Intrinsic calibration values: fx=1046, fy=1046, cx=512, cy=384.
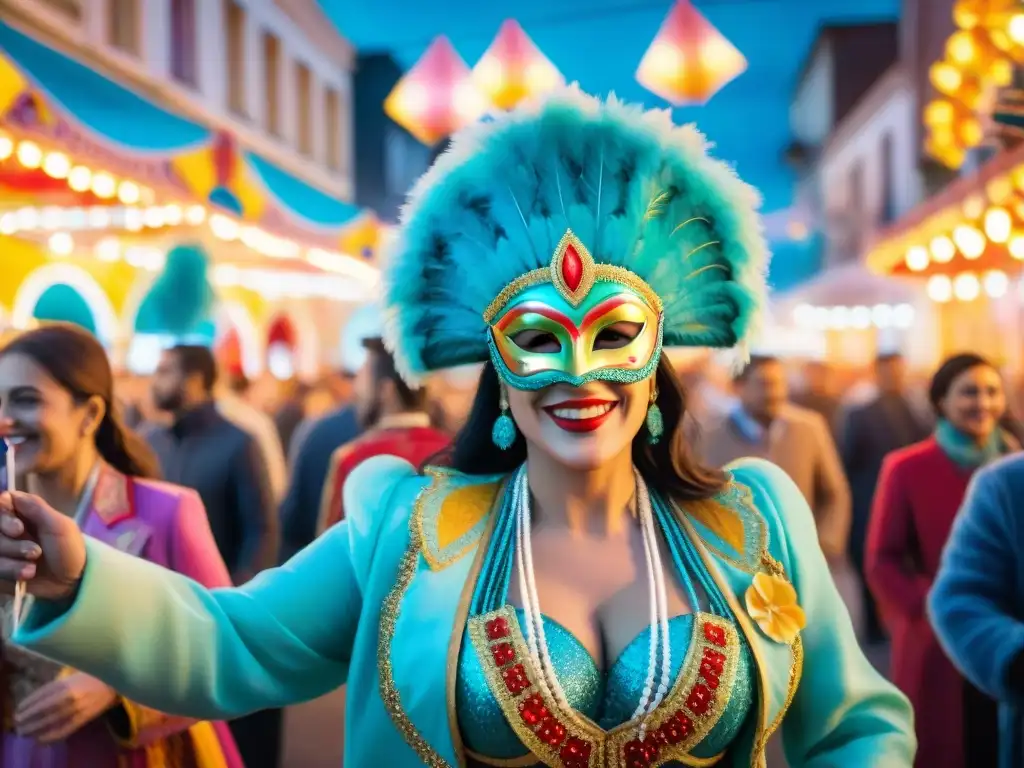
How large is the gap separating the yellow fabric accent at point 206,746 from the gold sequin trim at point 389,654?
92 cm

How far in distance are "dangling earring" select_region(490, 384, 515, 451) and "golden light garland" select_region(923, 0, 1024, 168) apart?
5.25 metres

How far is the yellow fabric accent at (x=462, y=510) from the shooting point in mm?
1720

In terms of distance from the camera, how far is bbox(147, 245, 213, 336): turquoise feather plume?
5.31m

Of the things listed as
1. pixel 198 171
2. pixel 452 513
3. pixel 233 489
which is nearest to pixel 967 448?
pixel 452 513

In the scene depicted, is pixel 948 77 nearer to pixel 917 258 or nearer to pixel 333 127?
pixel 917 258

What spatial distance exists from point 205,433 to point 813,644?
2781 mm

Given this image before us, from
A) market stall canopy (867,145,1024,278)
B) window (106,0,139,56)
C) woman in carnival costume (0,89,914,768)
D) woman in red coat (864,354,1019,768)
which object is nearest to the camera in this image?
woman in carnival costume (0,89,914,768)

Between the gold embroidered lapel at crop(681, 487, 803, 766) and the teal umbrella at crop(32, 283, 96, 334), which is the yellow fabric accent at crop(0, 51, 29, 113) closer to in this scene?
the teal umbrella at crop(32, 283, 96, 334)

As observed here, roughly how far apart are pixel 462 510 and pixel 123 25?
4.60 m

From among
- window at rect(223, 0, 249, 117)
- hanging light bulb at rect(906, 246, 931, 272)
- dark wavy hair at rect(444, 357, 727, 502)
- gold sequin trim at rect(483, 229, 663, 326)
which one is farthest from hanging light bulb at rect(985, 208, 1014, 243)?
gold sequin trim at rect(483, 229, 663, 326)

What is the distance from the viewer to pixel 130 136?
5480mm

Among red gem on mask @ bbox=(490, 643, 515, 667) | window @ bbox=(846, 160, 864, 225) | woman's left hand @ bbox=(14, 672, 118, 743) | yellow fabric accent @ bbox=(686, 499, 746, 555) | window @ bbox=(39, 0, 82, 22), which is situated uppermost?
window @ bbox=(846, 160, 864, 225)

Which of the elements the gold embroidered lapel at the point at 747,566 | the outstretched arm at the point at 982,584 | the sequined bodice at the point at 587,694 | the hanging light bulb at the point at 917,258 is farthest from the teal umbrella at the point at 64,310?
the hanging light bulb at the point at 917,258

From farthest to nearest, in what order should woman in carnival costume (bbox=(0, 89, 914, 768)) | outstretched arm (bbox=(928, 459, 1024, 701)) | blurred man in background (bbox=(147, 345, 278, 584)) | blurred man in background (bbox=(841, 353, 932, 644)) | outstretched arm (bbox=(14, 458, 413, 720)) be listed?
blurred man in background (bbox=(841, 353, 932, 644)) < blurred man in background (bbox=(147, 345, 278, 584)) < outstretched arm (bbox=(928, 459, 1024, 701)) < woman in carnival costume (bbox=(0, 89, 914, 768)) < outstretched arm (bbox=(14, 458, 413, 720))
